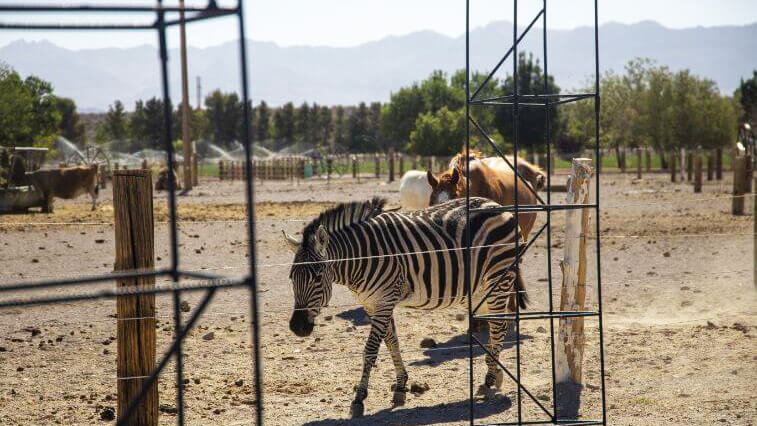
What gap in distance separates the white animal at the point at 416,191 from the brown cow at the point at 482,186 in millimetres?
2452

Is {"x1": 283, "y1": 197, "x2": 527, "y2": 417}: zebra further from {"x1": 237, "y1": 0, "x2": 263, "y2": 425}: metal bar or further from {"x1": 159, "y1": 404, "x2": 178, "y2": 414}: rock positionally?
{"x1": 237, "y1": 0, "x2": 263, "y2": 425}: metal bar

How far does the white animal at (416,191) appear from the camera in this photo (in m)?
13.2

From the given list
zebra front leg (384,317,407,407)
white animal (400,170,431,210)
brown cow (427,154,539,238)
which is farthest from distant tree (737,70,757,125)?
zebra front leg (384,317,407,407)

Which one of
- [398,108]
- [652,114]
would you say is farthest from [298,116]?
[652,114]

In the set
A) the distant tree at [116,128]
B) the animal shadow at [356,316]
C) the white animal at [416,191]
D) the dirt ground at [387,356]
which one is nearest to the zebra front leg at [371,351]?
the dirt ground at [387,356]

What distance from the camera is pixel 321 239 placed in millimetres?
6730

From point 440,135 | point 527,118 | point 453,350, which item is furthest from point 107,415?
point 527,118

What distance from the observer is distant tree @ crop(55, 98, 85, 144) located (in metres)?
80.1

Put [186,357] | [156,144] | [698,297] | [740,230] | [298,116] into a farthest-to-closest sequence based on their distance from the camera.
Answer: [298,116] < [156,144] < [740,230] < [698,297] < [186,357]

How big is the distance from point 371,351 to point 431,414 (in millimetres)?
708

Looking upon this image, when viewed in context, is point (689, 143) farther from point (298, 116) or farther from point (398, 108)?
point (298, 116)

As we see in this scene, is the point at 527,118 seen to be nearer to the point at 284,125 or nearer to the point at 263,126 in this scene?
the point at 284,125

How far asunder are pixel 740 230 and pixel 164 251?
1119 cm

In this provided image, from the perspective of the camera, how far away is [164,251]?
46.3 feet
